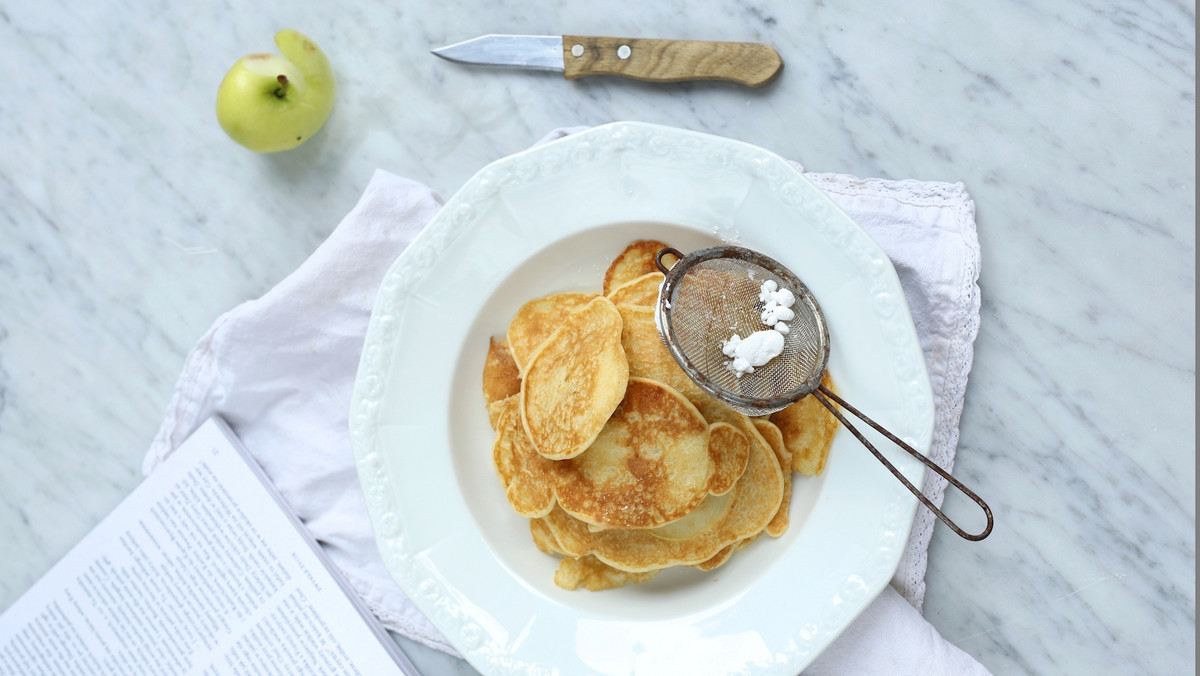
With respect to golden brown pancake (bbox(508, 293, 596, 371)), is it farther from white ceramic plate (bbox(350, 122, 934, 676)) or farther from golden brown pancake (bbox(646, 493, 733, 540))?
golden brown pancake (bbox(646, 493, 733, 540))

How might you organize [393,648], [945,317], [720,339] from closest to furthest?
[720,339], [945,317], [393,648]

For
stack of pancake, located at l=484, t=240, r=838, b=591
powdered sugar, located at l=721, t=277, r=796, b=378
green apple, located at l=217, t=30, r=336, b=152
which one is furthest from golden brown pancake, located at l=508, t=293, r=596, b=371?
green apple, located at l=217, t=30, r=336, b=152

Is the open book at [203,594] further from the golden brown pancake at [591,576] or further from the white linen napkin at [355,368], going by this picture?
the golden brown pancake at [591,576]

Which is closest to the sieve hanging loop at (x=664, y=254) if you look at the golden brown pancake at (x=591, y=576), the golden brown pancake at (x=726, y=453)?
the golden brown pancake at (x=726, y=453)

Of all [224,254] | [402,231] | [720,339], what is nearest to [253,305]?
[224,254]

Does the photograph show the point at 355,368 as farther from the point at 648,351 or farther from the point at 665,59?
the point at 665,59

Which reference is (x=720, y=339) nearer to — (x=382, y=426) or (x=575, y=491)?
(x=575, y=491)

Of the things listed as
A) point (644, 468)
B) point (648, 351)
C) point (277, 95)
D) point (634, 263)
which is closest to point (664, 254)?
point (634, 263)
